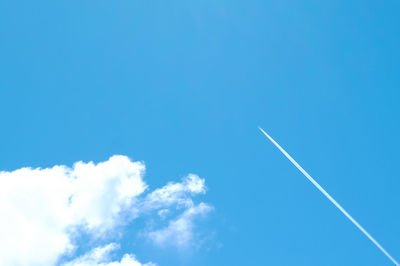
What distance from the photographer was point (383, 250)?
→ 48688 mm

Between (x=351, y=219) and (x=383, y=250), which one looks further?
(x=351, y=219)

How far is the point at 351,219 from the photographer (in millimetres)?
59406

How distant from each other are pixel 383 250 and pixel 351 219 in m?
11.0

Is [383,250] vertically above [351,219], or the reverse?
[351,219]
